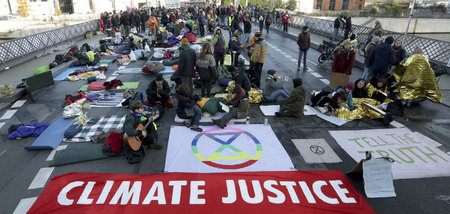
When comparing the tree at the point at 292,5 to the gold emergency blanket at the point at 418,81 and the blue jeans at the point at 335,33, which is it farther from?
Result: the gold emergency blanket at the point at 418,81

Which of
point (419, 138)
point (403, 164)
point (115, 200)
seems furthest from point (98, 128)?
point (419, 138)

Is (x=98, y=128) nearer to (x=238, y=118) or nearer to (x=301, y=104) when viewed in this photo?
(x=238, y=118)

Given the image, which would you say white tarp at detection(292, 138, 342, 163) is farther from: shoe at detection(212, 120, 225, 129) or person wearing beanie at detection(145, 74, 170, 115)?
person wearing beanie at detection(145, 74, 170, 115)

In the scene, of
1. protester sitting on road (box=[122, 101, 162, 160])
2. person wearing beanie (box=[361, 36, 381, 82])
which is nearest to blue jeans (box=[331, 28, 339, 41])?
person wearing beanie (box=[361, 36, 381, 82])

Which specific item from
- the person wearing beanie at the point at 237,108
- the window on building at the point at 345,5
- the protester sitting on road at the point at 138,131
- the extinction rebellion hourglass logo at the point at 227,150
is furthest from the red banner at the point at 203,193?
the window on building at the point at 345,5

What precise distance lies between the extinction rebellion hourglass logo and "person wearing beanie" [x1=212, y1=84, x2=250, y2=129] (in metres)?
0.21

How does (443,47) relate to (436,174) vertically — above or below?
above

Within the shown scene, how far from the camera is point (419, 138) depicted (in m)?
6.61

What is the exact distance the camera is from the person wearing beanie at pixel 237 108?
7.00 metres

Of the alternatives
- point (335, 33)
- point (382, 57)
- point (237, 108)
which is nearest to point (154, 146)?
point (237, 108)

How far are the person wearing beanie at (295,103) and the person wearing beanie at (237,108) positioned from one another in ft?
3.28

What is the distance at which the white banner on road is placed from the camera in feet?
17.5

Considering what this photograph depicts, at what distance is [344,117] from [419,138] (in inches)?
71.2

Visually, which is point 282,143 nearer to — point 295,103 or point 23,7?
point 295,103
